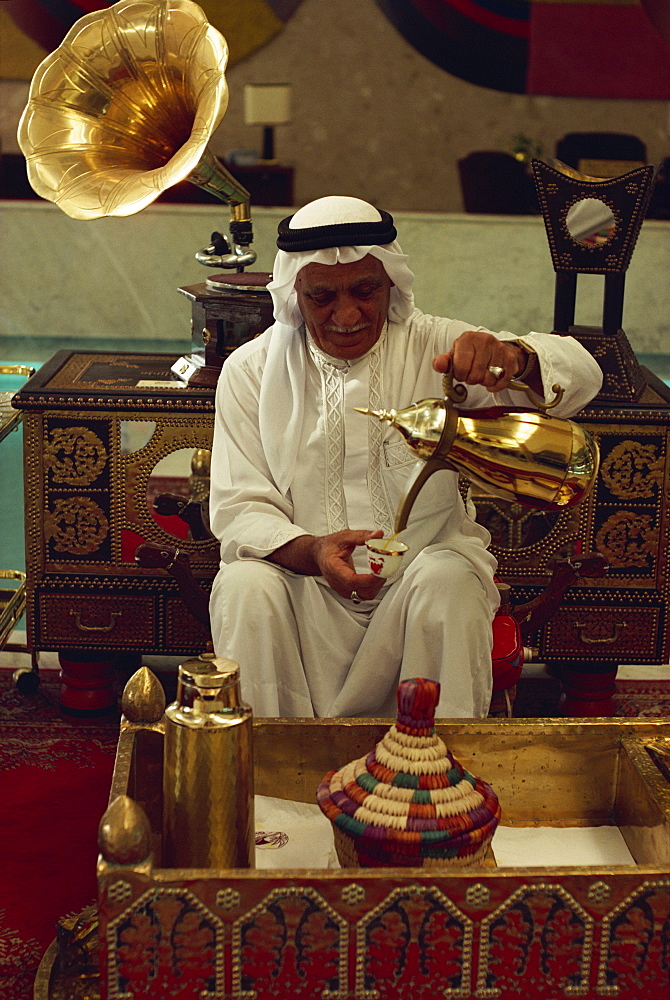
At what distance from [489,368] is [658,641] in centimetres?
132

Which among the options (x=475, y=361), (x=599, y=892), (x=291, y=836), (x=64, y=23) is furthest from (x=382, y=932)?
(x=64, y=23)

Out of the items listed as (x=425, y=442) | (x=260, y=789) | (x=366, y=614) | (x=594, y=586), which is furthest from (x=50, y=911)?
(x=594, y=586)

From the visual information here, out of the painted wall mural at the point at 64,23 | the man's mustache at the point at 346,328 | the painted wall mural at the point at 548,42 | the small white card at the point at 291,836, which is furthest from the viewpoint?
the painted wall mural at the point at 548,42

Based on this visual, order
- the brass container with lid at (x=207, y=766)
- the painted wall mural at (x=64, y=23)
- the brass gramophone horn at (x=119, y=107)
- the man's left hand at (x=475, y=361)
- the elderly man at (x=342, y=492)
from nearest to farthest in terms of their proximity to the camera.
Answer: the brass container with lid at (x=207, y=766)
the man's left hand at (x=475, y=361)
the elderly man at (x=342, y=492)
the brass gramophone horn at (x=119, y=107)
the painted wall mural at (x=64, y=23)

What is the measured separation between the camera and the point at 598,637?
3.29 metres

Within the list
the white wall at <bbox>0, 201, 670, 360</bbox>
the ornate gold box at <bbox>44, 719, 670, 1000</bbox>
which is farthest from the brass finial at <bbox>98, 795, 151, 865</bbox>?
the white wall at <bbox>0, 201, 670, 360</bbox>

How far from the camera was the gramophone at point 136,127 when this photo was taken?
3.10 meters

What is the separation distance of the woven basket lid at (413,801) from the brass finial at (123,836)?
0.28 meters

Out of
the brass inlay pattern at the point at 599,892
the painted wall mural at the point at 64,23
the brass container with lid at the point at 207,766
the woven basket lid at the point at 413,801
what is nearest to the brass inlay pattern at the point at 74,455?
the brass container with lid at the point at 207,766

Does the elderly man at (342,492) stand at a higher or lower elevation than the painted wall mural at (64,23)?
lower

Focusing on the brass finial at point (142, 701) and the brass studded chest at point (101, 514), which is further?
the brass studded chest at point (101, 514)

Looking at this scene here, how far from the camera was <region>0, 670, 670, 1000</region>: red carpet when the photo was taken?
2.32m

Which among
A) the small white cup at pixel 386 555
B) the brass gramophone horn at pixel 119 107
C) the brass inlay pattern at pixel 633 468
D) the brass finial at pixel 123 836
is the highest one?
the brass gramophone horn at pixel 119 107

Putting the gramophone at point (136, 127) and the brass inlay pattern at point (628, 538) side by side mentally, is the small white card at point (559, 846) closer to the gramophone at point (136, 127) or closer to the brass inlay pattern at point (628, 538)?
the brass inlay pattern at point (628, 538)
